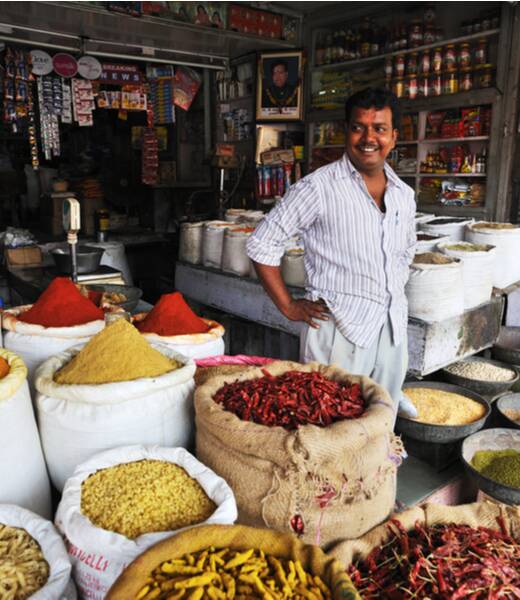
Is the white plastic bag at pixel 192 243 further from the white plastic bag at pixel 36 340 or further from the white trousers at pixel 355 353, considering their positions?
the white plastic bag at pixel 36 340

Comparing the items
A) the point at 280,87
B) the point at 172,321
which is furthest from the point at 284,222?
the point at 280,87

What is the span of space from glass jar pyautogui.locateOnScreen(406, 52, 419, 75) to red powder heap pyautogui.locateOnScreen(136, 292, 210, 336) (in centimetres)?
420

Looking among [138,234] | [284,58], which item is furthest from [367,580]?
[284,58]

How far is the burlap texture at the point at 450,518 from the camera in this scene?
1.17 meters

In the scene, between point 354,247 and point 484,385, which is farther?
point 484,385

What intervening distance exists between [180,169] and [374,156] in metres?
5.77

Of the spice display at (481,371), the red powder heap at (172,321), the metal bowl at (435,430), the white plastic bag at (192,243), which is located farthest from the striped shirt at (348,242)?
the white plastic bag at (192,243)

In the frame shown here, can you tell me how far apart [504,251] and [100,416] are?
255 centimetres

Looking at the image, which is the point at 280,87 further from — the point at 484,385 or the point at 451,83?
the point at 484,385

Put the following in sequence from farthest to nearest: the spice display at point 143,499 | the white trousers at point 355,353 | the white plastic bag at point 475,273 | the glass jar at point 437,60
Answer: the glass jar at point 437,60 < the white plastic bag at point 475,273 < the white trousers at point 355,353 < the spice display at point 143,499

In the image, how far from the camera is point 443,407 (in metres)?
2.40

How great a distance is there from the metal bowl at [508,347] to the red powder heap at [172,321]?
202cm

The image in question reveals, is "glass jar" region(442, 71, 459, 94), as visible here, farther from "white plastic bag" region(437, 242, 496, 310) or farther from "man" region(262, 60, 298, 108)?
"white plastic bag" region(437, 242, 496, 310)

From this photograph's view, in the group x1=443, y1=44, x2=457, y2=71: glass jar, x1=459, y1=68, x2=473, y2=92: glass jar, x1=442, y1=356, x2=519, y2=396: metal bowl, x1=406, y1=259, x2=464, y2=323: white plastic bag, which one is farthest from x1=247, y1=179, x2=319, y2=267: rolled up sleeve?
x1=443, y1=44, x2=457, y2=71: glass jar
